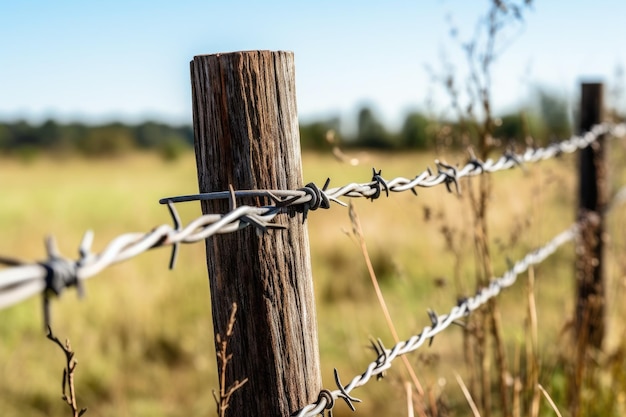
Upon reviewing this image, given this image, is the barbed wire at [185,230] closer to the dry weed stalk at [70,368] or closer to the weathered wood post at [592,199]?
the dry weed stalk at [70,368]

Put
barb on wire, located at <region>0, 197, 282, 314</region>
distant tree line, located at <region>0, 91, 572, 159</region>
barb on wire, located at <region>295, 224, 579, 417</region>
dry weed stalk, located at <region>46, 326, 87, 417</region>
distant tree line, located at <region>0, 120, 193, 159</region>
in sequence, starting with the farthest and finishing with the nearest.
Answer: distant tree line, located at <region>0, 120, 193, 159</region> < distant tree line, located at <region>0, 91, 572, 159</region> < barb on wire, located at <region>295, 224, 579, 417</region> < dry weed stalk, located at <region>46, 326, 87, 417</region> < barb on wire, located at <region>0, 197, 282, 314</region>

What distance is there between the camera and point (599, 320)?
11.8ft

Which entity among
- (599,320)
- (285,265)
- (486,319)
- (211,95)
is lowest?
(599,320)

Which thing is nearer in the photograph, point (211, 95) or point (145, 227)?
point (211, 95)

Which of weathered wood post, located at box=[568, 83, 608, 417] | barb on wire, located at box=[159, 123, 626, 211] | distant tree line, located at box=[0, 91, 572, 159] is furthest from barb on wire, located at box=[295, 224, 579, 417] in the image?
distant tree line, located at box=[0, 91, 572, 159]

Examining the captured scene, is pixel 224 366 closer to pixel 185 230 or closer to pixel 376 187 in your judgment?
pixel 185 230

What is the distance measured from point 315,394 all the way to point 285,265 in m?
0.27

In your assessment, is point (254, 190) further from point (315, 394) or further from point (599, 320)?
point (599, 320)

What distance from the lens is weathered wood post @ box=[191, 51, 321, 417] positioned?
124 centimetres

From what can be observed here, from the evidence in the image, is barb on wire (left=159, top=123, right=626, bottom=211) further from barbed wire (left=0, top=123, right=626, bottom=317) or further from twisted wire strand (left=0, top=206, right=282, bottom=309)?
twisted wire strand (left=0, top=206, right=282, bottom=309)

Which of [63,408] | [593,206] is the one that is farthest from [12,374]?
[593,206]

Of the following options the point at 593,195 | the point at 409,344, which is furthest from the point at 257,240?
the point at 593,195

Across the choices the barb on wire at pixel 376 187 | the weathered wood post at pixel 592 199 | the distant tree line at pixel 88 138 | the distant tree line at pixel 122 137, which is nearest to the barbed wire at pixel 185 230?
the barb on wire at pixel 376 187

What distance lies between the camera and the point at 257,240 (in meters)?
1.22
